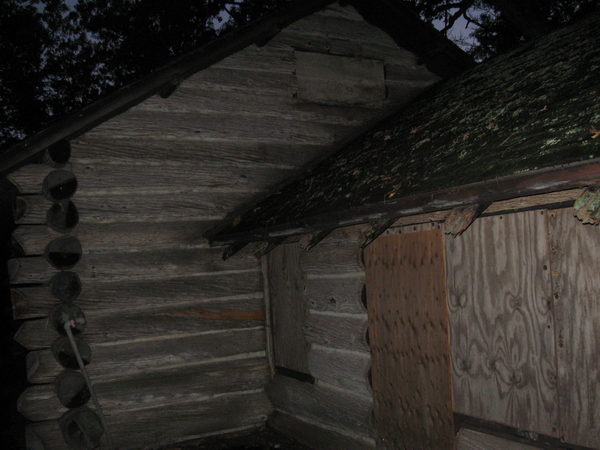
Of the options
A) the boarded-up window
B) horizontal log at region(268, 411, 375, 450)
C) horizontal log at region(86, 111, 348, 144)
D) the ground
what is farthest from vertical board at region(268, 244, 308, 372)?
the boarded-up window

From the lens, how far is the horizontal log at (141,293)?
269 inches

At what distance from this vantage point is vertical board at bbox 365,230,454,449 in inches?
208

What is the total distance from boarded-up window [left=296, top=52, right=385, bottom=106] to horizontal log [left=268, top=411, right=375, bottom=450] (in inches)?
173

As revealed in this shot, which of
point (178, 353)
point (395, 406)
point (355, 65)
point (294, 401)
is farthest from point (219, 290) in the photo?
point (355, 65)

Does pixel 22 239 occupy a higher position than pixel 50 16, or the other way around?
pixel 50 16

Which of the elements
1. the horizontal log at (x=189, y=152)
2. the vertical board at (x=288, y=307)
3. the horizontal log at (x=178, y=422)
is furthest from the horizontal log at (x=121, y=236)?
the horizontal log at (x=178, y=422)

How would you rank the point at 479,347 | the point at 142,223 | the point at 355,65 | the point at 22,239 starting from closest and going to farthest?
the point at 479,347
the point at 22,239
the point at 142,223
the point at 355,65

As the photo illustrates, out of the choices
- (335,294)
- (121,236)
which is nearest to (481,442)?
(335,294)

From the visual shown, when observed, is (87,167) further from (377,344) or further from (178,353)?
(377,344)

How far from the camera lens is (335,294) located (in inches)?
266

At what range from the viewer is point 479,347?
489 centimetres

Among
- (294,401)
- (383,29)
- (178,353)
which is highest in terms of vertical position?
(383,29)

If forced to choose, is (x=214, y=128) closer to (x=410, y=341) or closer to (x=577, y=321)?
(x=410, y=341)

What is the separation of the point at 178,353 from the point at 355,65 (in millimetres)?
4859
